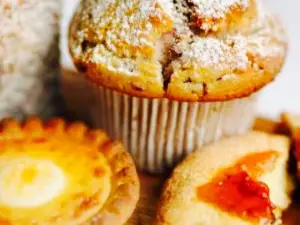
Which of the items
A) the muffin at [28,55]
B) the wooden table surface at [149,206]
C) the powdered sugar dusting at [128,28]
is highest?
the powdered sugar dusting at [128,28]

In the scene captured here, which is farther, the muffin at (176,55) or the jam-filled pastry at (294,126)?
the jam-filled pastry at (294,126)

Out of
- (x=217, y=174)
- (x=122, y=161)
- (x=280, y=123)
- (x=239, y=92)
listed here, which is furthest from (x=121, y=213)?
(x=280, y=123)

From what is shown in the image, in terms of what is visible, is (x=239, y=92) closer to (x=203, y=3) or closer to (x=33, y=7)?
(x=203, y=3)

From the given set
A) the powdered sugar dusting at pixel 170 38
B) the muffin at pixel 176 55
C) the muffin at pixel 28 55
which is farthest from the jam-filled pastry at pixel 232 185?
Result: the muffin at pixel 28 55

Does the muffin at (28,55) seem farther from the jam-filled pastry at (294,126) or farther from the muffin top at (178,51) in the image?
the jam-filled pastry at (294,126)

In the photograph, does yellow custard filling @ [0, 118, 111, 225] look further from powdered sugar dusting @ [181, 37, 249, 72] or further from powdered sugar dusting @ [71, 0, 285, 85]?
powdered sugar dusting @ [181, 37, 249, 72]

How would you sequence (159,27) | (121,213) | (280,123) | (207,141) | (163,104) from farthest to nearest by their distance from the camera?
1. (280,123)
2. (207,141)
3. (163,104)
4. (159,27)
5. (121,213)
